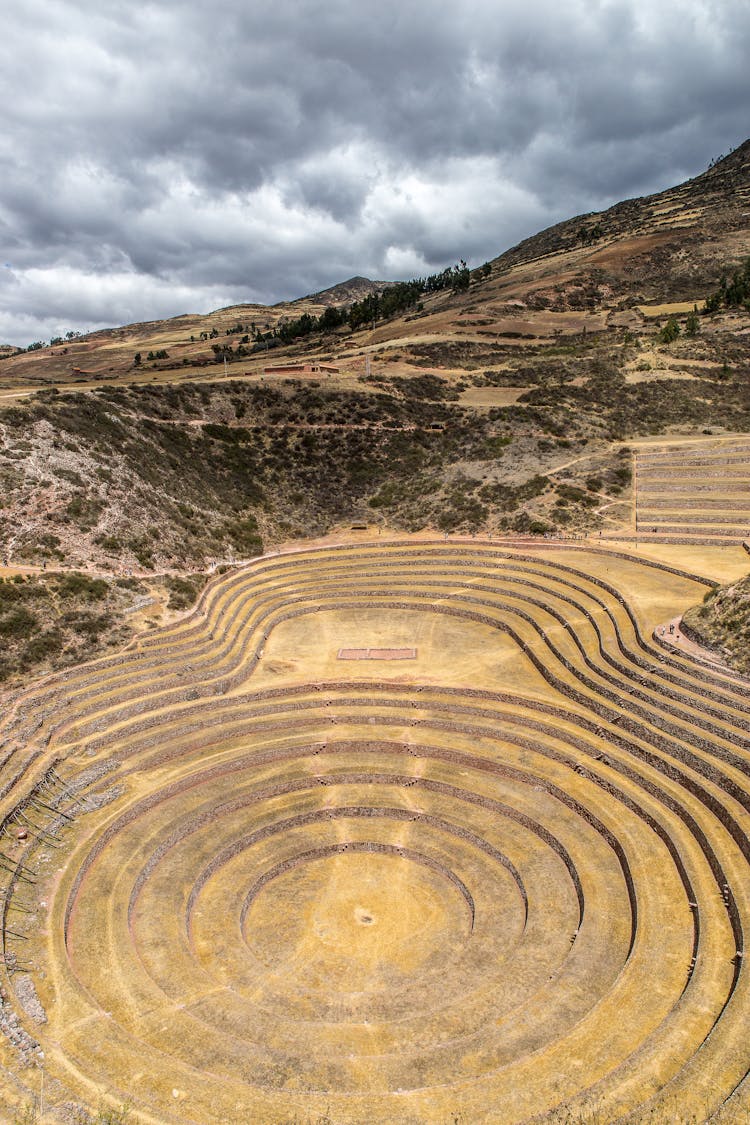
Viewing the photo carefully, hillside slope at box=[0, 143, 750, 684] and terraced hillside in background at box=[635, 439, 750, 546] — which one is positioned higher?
hillside slope at box=[0, 143, 750, 684]

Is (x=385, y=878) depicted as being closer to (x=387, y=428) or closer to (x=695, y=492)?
(x=695, y=492)

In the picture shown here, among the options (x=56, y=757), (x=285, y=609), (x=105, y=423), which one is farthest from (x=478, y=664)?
(x=105, y=423)

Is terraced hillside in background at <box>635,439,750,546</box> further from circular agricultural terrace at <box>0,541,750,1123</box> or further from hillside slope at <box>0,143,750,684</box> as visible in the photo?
circular agricultural terrace at <box>0,541,750,1123</box>

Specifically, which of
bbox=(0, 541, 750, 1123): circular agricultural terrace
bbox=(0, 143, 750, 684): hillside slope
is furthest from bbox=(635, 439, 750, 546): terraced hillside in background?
bbox=(0, 541, 750, 1123): circular agricultural terrace

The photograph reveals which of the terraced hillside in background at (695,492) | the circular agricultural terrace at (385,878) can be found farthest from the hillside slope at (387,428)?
the circular agricultural terrace at (385,878)

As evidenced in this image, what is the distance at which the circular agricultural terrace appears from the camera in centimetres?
1279

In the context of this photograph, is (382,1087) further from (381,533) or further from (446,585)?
(381,533)

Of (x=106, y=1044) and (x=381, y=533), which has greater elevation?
(x=381, y=533)

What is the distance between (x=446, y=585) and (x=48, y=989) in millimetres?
29868

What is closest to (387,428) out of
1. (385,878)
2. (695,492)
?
(695,492)

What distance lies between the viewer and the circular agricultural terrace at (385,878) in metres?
12.8

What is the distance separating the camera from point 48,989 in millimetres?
14641

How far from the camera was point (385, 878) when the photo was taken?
66.3ft

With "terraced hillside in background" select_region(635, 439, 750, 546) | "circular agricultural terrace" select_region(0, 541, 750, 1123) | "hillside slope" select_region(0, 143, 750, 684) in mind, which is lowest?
"circular agricultural terrace" select_region(0, 541, 750, 1123)
